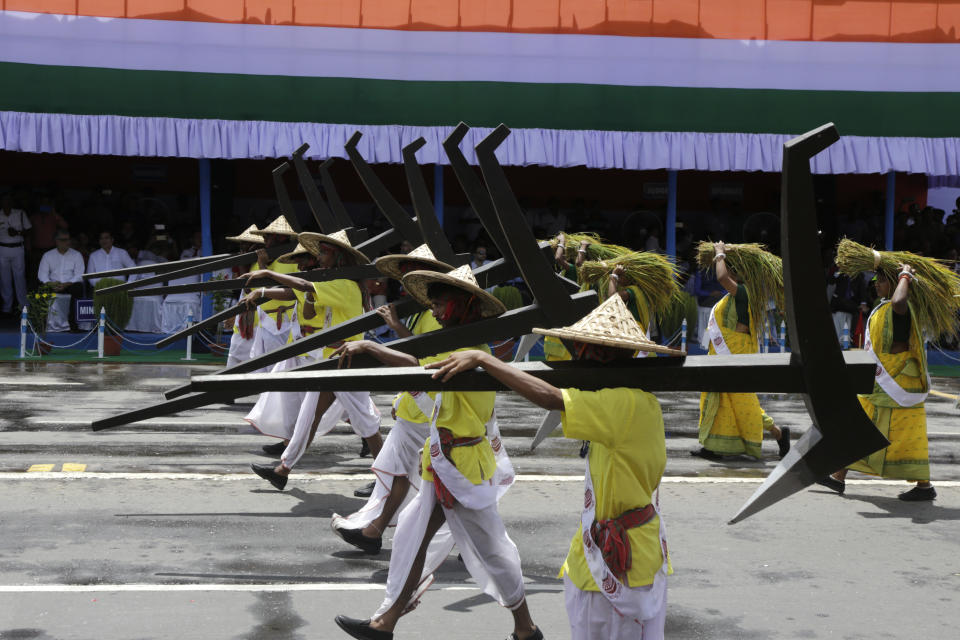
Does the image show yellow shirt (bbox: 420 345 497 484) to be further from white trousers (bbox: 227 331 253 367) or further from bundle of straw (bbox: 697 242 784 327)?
white trousers (bbox: 227 331 253 367)

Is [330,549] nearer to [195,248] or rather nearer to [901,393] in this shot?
[901,393]

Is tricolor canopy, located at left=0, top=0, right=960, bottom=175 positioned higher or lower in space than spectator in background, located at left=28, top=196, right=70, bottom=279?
higher

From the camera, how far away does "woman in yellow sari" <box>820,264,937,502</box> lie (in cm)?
914

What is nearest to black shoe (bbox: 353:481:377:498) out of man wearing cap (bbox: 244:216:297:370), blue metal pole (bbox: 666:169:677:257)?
man wearing cap (bbox: 244:216:297:370)

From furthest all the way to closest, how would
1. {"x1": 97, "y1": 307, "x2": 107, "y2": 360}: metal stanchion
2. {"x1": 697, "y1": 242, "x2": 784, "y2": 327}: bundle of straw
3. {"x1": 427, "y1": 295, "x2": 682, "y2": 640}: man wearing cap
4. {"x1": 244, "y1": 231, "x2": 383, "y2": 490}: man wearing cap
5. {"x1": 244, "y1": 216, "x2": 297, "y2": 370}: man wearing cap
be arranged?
{"x1": 97, "y1": 307, "x2": 107, "y2": 360}: metal stanchion
{"x1": 697, "y1": 242, "x2": 784, "y2": 327}: bundle of straw
{"x1": 244, "y1": 216, "x2": 297, "y2": 370}: man wearing cap
{"x1": 244, "y1": 231, "x2": 383, "y2": 490}: man wearing cap
{"x1": 427, "y1": 295, "x2": 682, "y2": 640}: man wearing cap

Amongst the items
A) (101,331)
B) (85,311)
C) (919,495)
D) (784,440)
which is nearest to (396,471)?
(919,495)

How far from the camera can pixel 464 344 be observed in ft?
13.5

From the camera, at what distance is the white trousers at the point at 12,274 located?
20938 millimetres

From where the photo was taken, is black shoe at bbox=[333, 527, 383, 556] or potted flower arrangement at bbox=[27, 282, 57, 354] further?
potted flower arrangement at bbox=[27, 282, 57, 354]

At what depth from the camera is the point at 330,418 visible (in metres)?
9.39

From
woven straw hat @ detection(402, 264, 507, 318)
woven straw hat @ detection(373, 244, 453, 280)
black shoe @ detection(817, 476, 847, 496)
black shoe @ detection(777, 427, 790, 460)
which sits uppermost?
woven straw hat @ detection(373, 244, 453, 280)

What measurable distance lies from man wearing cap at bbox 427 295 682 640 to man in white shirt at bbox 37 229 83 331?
17.1m

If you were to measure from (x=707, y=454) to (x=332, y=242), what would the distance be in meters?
4.57

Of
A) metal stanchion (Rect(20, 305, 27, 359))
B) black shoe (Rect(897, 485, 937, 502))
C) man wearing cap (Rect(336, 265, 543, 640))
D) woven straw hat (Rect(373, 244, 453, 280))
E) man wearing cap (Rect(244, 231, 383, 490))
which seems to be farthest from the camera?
metal stanchion (Rect(20, 305, 27, 359))
